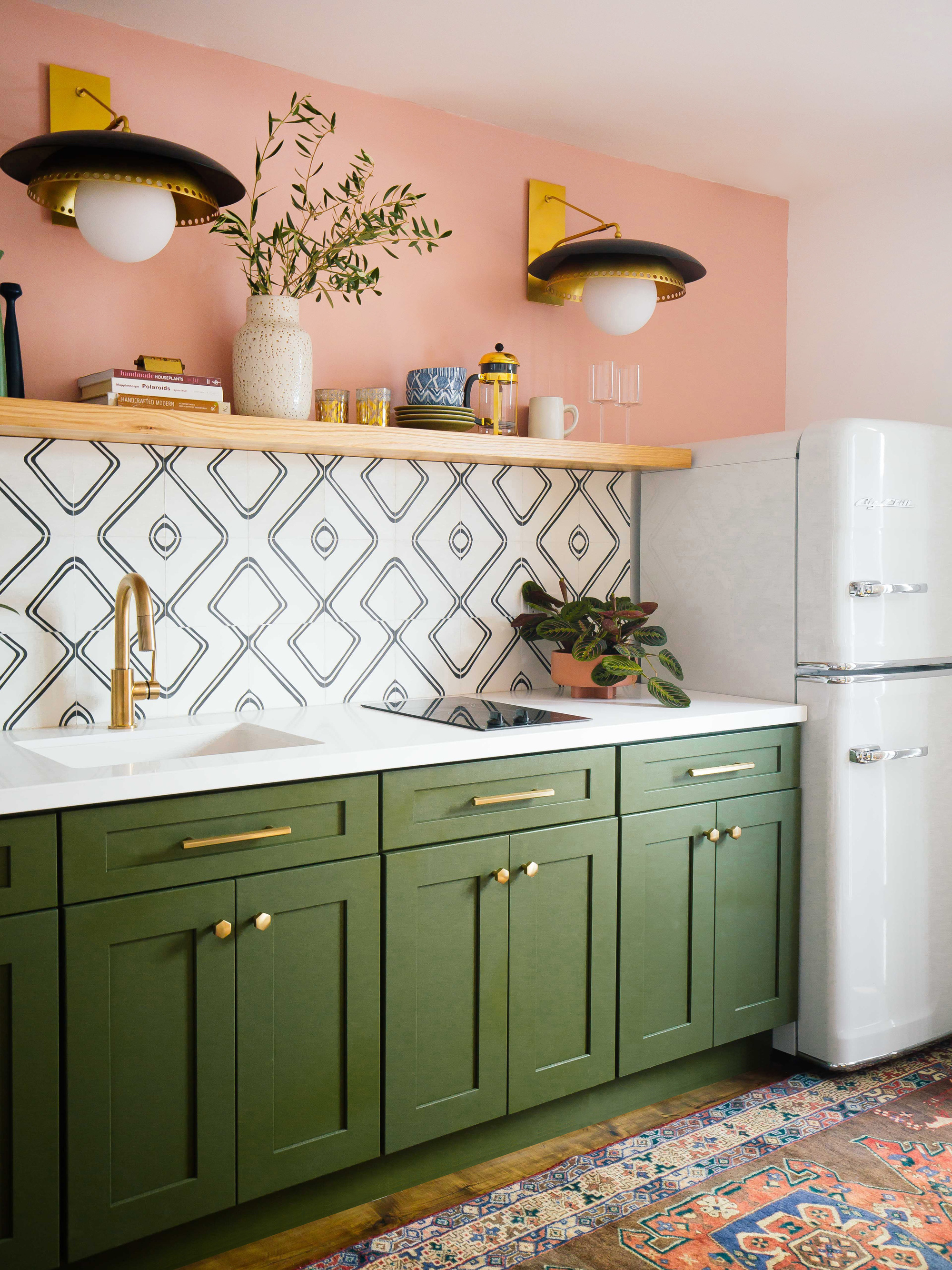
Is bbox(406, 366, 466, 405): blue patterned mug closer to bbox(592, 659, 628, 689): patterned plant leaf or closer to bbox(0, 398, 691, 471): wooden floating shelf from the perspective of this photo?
bbox(0, 398, 691, 471): wooden floating shelf

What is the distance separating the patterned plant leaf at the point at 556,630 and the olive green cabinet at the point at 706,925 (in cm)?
56

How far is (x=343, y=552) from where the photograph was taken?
2.56 metres

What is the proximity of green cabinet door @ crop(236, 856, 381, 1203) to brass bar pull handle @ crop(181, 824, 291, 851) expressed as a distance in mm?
73

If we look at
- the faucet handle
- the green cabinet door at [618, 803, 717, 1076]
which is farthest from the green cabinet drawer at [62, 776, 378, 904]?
the green cabinet door at [618, 803, 717, 1076]

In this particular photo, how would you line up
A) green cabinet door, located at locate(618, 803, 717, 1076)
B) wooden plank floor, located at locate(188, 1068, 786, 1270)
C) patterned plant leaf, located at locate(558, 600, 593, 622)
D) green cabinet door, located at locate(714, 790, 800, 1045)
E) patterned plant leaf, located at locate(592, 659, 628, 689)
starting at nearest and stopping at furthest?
wooden plank floor, located at locate(188, 1068, 786, 1270), green cabinet door, located at locate(618, 803, 717, 1076), green cabinet door, located at locate(714, 790, 800, 1045), patterned plant leaf, located at locate(592, 659, 628, 689), patterned plant leaf, located at locate(558, 600, 593, 622)

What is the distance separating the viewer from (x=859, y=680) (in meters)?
2.53

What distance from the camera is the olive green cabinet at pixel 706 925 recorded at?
236 centimetres

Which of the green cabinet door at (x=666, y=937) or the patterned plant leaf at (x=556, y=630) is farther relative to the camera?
the patterned plant leaf at (x=556, y=630)

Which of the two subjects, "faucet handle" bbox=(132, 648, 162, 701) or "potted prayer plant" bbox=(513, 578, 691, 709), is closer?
"faucet handle" bbox=(132, 648, 162, 701)

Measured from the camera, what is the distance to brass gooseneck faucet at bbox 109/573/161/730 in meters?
2.12

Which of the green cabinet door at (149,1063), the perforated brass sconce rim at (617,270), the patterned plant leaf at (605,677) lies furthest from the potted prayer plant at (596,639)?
the green cabinet door at (149,1063)

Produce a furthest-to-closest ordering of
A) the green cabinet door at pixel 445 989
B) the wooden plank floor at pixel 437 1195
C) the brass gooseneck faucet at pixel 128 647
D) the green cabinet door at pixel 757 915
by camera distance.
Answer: the green cabinet door at pixel 757 915 → the brass gooseneck faucet at pixel 128 647 → the green cabinet door at pixel 445 989 → the wooden plank floor at pixel 437 1195

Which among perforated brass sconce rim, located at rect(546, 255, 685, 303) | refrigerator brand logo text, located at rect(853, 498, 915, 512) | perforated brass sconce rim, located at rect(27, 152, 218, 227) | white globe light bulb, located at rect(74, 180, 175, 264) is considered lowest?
refrigerator brand logo text, located at rect(853, 498, 915, 512)

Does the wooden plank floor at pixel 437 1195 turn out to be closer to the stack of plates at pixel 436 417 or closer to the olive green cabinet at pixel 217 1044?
the olive green cabinet at pixel 217 1044
